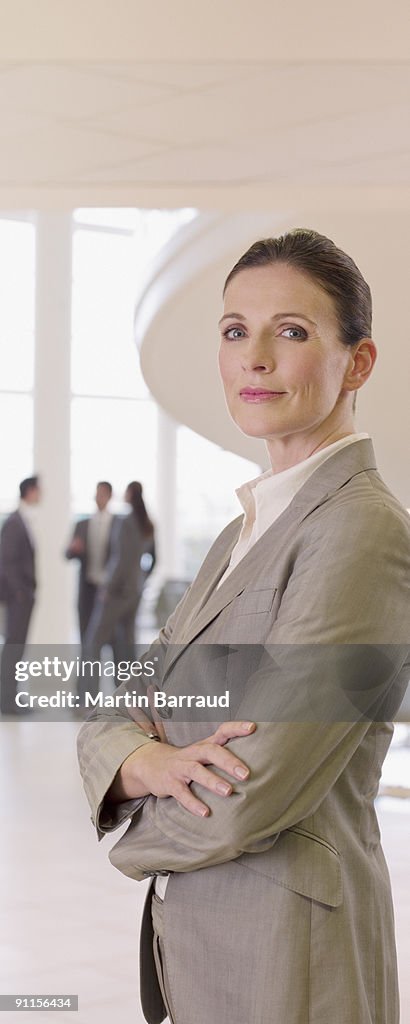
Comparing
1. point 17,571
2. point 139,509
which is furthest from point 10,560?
point 139,509

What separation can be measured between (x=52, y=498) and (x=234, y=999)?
28.9 ft

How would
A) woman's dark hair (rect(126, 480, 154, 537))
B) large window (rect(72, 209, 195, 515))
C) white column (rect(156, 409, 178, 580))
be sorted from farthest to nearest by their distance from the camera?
white column (rect(156, 409, 178, 580)) → large window (rect(72, 209, 195, 515)) → woman's dark hair (rect(126, 480, 154, 537))

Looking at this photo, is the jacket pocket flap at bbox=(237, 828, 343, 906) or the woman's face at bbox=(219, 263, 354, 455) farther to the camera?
Answer: the woman's face at bbox=(219, 263, 354, 455)

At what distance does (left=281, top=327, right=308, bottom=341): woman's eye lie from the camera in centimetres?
142

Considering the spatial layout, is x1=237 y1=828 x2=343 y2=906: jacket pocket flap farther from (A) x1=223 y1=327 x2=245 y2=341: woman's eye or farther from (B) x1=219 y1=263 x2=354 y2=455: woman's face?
(A) x1=223 y1=327 x2=245 y2=341: woman's eye

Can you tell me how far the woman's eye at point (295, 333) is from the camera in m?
1.42

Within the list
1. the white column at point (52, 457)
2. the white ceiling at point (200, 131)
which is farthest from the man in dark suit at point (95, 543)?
the white ceiling at point (200, 131)

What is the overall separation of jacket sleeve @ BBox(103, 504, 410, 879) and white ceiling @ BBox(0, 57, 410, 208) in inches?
96.2

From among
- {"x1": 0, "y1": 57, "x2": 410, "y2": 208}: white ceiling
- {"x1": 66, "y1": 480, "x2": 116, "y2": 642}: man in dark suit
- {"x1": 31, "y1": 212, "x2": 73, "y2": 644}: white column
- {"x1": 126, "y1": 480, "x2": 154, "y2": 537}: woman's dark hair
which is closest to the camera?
{"x1": 0, "y1": 57, "x2": 410, "y2": 208}: white ceiling

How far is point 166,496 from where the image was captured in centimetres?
1393

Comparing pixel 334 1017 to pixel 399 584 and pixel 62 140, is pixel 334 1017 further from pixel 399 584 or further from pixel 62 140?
pixel 62 140

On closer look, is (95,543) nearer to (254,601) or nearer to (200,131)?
(200,131)

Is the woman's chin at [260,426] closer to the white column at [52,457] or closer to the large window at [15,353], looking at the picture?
the white column at [52,457]

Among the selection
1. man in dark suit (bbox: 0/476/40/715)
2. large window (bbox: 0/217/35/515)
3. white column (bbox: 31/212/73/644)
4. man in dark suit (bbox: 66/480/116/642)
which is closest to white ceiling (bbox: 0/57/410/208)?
man in dark suit (bbox: 0/476/40/715)
